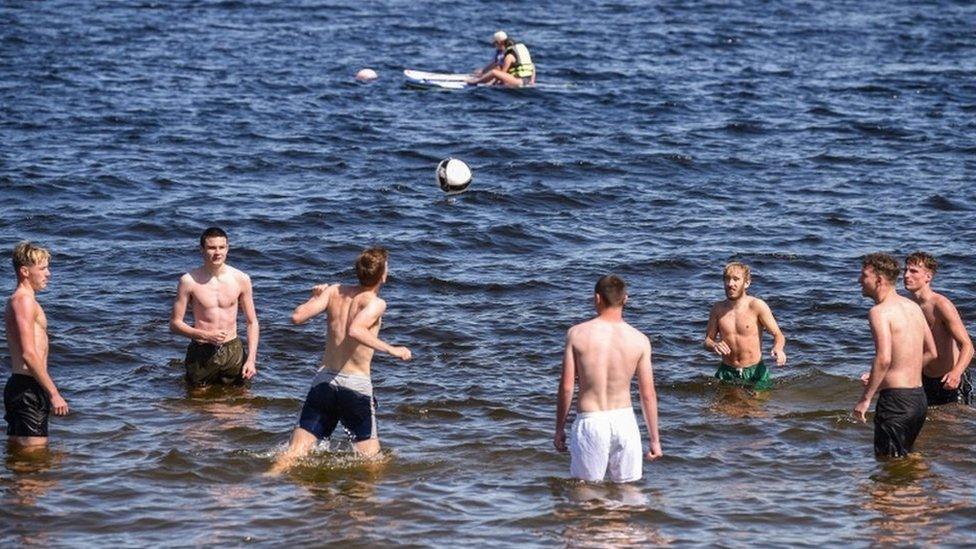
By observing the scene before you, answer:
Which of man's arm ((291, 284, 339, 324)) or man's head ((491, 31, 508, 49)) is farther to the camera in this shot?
man's head ((491, 31, 508, 49))

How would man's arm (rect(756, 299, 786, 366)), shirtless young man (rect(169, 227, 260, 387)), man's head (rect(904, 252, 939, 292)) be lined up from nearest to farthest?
1. man's head (rect(904, 252, 939, 292))
2. shirtless young man (rect(169, 227, 260, 387))
3. man's arm (rect(756, 299, 786, 366))

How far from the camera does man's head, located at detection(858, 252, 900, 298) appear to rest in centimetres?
1170

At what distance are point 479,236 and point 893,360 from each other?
10.0 m

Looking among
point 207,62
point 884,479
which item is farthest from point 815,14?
point 884,479

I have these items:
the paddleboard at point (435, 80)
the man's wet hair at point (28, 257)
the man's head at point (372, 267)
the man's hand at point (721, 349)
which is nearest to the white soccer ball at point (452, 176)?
the man's hand at point (721, 349)

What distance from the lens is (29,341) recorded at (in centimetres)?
1172

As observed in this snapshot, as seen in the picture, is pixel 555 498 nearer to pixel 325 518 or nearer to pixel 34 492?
pixel 325 518

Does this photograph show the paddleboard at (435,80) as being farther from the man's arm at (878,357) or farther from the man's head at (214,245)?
the man's arm at (878,357)

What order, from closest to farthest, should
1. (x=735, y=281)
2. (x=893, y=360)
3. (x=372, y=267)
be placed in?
(x=372, y=267)
(x=893, y=360)
(x=735, y=281)

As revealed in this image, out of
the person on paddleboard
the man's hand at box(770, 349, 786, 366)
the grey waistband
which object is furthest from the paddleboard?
the grey waistband

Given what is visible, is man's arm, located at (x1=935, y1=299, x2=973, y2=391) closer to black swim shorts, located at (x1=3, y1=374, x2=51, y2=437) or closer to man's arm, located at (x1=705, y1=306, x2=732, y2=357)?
man's arm, located at (x1=705, y1=306, x2=732, y2=357)

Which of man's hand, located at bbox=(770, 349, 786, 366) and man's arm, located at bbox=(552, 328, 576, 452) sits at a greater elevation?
man's arm, located at bbox=(552, 328, 576, 452)

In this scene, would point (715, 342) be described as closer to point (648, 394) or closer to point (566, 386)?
point (648, 394)

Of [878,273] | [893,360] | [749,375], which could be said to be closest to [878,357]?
[893,360]
